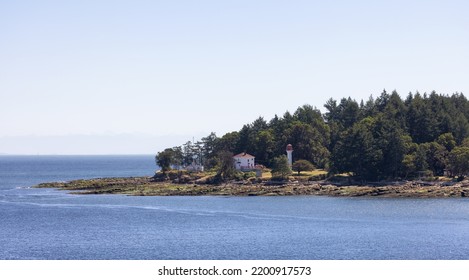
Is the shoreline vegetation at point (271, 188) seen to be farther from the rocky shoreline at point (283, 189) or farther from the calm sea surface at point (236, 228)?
the calm sea surface at point (236, 228)

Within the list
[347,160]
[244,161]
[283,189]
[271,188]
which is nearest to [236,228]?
[283,189]

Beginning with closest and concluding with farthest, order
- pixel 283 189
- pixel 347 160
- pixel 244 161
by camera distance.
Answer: pixel 283 189, pixel 347 160, pixel 244 161

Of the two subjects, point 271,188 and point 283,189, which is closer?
point 283,189

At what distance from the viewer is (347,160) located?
12656 centimetres

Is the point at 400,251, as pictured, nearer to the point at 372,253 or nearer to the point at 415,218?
the point at 372,253

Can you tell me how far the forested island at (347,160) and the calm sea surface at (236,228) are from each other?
1074cm

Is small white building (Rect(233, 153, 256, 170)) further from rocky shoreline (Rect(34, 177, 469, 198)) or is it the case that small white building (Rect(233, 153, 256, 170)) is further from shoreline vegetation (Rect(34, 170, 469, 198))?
rocky shoreline (Rect(34, 177, 469, 198))

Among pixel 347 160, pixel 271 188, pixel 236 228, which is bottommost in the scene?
pixel 236 228

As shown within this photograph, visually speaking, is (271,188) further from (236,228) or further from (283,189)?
(236,228)

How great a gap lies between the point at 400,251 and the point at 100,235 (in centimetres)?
3104

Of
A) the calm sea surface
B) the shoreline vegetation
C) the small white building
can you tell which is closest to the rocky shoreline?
the shoreline vegetation

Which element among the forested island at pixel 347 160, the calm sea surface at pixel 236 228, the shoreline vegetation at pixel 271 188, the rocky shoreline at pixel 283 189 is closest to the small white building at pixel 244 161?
the forested island at pixel 347 160

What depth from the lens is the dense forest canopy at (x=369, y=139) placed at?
125 metres

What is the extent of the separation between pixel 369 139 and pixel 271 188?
2054 cm
